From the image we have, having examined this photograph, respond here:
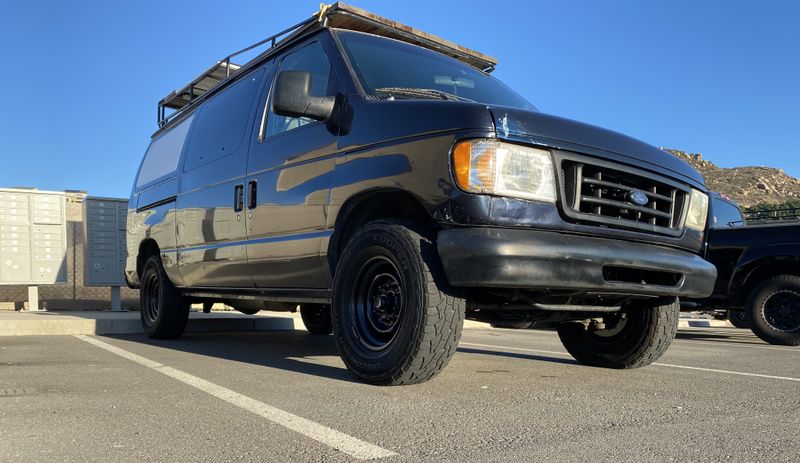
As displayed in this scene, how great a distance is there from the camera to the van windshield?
373 centimetres

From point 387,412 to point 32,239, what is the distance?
977 cm

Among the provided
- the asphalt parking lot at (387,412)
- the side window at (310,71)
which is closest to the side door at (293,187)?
the side window at (310,71)

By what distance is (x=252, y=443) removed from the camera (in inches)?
86.0

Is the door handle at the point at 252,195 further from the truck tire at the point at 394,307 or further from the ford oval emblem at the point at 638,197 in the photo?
the ford oval emblem at the point at 638,197

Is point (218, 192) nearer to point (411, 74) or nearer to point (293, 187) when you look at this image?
point (293, 187)

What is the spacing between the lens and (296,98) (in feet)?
11.6

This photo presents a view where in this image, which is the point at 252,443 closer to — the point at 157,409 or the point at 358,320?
the point at 157,409

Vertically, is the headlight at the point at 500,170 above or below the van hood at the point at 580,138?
below

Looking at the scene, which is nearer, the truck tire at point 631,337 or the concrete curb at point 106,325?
the truck tire at point 631,337

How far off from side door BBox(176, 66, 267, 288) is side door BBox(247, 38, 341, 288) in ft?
0.69

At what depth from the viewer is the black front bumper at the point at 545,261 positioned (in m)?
2.78

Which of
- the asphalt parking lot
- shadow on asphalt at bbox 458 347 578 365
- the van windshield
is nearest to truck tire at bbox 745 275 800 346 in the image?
the asphalt parking lot

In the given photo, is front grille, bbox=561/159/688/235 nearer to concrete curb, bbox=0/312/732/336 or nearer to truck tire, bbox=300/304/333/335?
truck tire, bbox=300/304/333/335

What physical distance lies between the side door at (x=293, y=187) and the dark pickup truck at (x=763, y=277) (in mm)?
6122
